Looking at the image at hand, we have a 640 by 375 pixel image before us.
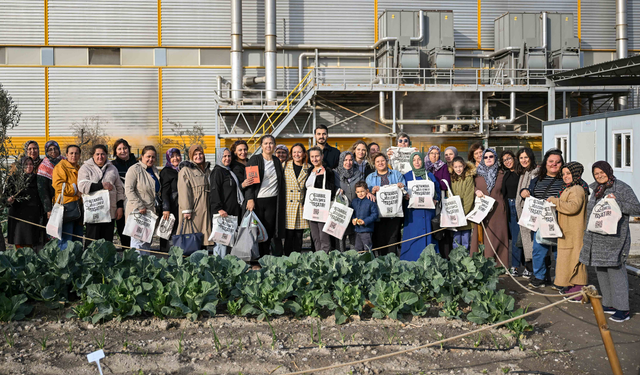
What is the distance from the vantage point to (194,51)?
74.6ft

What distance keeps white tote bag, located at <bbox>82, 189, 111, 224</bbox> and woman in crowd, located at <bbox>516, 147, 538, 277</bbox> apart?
5.60 meters

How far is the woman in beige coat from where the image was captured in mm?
7238

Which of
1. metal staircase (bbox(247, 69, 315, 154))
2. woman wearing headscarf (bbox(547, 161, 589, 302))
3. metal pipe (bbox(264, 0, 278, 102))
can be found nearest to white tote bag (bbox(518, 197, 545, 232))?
woman wearing headscarf (bbox(547, 161, 589, 302))

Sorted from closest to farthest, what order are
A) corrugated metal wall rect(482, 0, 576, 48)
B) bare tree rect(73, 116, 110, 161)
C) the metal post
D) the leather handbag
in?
the metal post
the leather handbag
bare tree rect(73, 116, 110, 161)
corrugated metal wall rect(482, 0, 576, 48)

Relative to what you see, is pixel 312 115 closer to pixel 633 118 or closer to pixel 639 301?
pixel 633 118

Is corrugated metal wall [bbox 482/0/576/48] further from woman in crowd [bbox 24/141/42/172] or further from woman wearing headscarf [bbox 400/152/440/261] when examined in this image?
woman in crowd [bbox 24/141/42/172]

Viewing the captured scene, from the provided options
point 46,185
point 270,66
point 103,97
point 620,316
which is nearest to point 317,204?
point 620,316

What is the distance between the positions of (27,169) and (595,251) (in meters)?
7.06

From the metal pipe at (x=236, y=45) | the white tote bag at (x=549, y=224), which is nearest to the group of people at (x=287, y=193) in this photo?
the white tote bag at (x=549, y=224)

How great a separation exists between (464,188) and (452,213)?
1.33 ft

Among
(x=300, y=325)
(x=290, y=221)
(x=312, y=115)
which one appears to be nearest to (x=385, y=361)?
(x=300, y=325)

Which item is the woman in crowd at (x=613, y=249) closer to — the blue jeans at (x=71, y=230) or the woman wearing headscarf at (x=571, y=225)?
the woman wearing headscarf at (x=571, y=225)

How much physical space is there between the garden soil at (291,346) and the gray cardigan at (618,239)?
664 mm

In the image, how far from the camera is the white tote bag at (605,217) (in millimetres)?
5367
